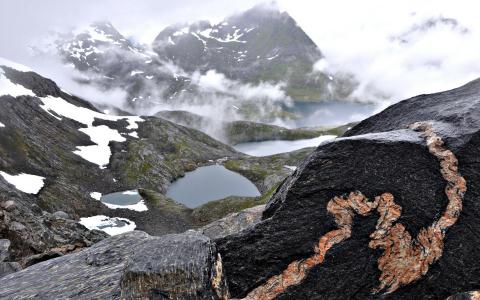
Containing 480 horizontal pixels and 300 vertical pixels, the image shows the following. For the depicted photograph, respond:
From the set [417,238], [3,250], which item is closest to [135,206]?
[3,250]

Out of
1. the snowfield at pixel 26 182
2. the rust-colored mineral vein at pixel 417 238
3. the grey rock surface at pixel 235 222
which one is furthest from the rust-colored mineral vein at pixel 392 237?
the snowfield at pixel 26 182

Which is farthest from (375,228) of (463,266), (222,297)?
(222,297)

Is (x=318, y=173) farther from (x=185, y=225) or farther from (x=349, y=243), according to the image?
(x=185, y=225)

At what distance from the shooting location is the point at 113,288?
16.6 meters

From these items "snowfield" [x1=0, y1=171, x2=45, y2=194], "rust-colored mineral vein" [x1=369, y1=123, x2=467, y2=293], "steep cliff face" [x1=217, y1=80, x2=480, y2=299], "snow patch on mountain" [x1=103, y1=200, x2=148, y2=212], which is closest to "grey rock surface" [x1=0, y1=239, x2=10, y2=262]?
"steep cliff face" [x1=217, y1=80, x2=480, y2=299]

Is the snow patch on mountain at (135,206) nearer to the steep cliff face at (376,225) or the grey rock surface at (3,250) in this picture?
the grey rock surface at (3,250)

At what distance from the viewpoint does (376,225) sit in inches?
677

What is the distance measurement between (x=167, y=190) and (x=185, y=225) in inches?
3052

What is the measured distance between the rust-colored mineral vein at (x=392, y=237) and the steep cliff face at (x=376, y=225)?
0.04 metres

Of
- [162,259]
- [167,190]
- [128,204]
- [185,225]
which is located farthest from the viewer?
[167,190]

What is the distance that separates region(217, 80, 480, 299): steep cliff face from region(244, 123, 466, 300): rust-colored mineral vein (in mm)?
42

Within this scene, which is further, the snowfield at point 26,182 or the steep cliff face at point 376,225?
the snowfield at point 26,182

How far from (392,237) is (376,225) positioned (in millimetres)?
853

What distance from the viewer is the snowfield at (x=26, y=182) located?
128 meters
